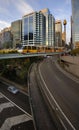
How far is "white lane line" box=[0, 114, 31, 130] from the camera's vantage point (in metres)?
25.0

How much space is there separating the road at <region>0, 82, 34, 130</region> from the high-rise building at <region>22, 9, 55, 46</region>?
482ft

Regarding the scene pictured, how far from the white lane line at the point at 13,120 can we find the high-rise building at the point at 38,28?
6153 inches

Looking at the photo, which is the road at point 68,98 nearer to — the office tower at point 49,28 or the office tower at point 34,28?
the office tower at point 34,28

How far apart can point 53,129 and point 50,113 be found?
10.1ft

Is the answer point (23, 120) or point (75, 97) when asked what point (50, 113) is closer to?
point (75, 97)

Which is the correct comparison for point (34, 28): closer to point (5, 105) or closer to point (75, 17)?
point (75, 17)

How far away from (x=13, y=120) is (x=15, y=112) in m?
3.02

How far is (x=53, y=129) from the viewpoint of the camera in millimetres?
17406

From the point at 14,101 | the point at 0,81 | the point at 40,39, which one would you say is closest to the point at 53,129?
the point at 14,101

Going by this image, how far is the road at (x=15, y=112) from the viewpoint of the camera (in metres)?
25.2

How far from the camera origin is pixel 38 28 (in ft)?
598

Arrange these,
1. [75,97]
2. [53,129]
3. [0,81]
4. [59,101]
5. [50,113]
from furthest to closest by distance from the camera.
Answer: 1. [0,81]
2. [75,97]
3. [59,101]
4. [50,113]
5. [53,129]

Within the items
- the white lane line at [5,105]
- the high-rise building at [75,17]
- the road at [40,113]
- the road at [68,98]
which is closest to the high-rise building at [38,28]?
the high-rise building at [75,17]

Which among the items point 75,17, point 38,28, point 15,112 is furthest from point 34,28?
point 15,112
